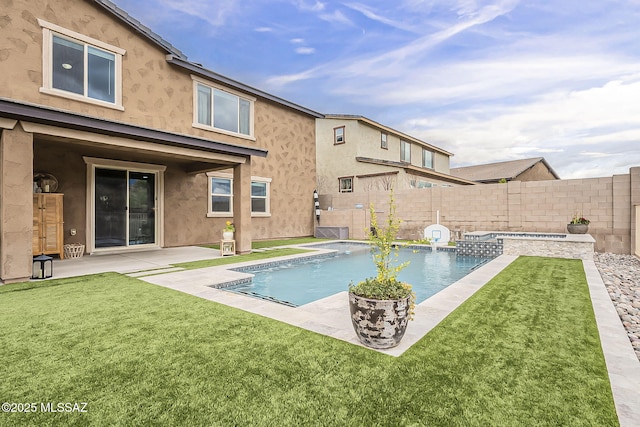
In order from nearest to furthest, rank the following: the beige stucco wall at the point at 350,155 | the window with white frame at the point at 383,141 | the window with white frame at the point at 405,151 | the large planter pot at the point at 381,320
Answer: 1. the large planter pot at the point at 381,320
2. the beige stucco wall at the point at 350,155
3. the window with white frame at the point at 383,141
4. the window with white frame at the point at 405,151

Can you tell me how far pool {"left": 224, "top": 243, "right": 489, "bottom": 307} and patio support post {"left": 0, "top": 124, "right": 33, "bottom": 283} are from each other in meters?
3.96

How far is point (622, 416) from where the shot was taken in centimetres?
203

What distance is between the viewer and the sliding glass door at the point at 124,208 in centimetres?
1007

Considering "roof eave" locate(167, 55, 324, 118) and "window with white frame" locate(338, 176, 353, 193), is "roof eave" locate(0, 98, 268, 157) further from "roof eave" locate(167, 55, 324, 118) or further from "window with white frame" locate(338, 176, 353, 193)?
"window with white frame" locate(338, 176, 353, 193)

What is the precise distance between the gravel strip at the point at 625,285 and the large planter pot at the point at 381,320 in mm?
2252

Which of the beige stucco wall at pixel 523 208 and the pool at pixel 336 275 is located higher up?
the beige stucco wall at pixel 523 208

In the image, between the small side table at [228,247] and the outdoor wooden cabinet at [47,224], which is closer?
the outdoor wooden cabinet at [47,224]

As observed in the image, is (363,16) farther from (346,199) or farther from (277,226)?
(277,226)

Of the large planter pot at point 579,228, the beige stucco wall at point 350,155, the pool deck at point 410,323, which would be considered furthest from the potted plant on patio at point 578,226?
the beige stucco wall at point 350,155

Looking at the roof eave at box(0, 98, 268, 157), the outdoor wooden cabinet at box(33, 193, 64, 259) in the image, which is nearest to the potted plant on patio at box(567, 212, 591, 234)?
the roof eave at box(0, 98, 268, 157)

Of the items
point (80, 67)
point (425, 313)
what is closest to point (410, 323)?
point (425, 313)

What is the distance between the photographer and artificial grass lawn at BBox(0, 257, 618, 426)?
208 cm

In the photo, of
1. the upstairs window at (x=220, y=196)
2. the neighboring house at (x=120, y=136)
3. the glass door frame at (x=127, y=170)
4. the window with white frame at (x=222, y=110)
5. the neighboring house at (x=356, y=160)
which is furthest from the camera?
the neighboring house at (x=356, y=160)

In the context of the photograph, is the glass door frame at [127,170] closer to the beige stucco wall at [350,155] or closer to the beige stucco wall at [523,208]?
the beige stucco wall at [523,208]
